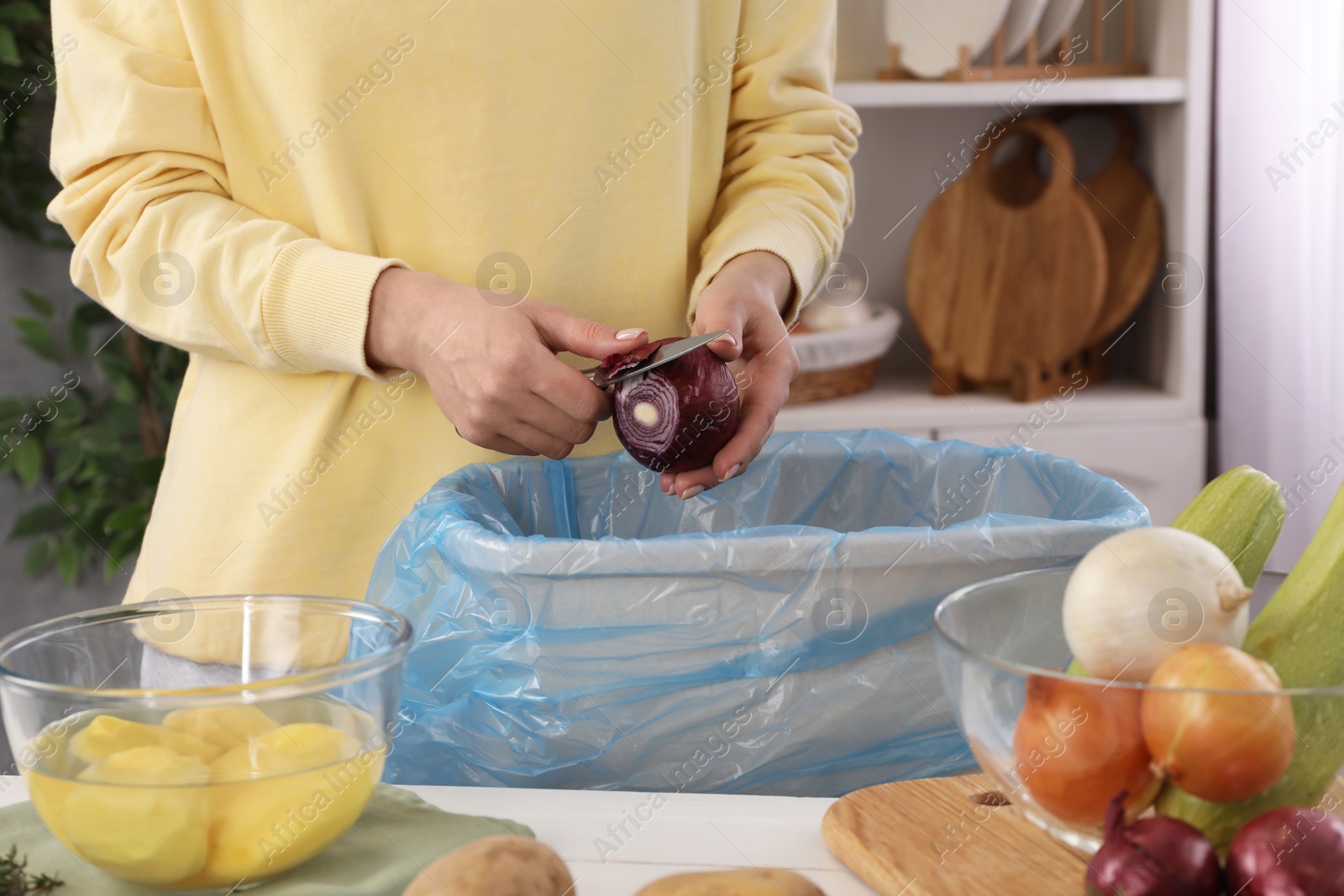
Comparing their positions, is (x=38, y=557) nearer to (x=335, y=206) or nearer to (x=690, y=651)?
(x=335, y=206)

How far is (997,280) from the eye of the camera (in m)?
1.67

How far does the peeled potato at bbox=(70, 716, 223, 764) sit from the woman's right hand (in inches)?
11.9

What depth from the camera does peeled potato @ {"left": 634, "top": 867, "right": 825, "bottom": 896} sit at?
1.18 feet

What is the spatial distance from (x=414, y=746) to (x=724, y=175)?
0.54 m

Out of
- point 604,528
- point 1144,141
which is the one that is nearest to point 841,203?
point 604,528

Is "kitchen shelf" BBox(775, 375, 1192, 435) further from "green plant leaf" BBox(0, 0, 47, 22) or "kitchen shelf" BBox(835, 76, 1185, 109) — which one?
"green plant leaf" BBox(0, 0, 47, 22)

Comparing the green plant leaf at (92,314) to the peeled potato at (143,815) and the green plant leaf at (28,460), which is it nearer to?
the green plant leaf at (28,460)

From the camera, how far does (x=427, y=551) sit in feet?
2.02

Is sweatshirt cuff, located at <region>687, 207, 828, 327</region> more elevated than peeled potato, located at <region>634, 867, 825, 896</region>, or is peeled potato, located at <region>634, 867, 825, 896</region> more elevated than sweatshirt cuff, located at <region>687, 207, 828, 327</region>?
sweatshirt cuff, located at <region>687, 207, 828, 327</region>

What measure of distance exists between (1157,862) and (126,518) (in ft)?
5.22

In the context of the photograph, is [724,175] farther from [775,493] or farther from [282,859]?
[282,859]

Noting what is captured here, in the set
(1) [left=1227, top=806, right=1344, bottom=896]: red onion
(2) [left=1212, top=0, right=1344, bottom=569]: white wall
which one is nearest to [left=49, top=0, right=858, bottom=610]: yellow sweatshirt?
(1) [left=1227, top=806, right=1344, bottom=896]: red onion

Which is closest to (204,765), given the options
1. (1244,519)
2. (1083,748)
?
(1083,748)

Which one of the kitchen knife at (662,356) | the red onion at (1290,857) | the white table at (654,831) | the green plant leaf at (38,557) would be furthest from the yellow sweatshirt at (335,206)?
the green plant leaf at (38,557)
